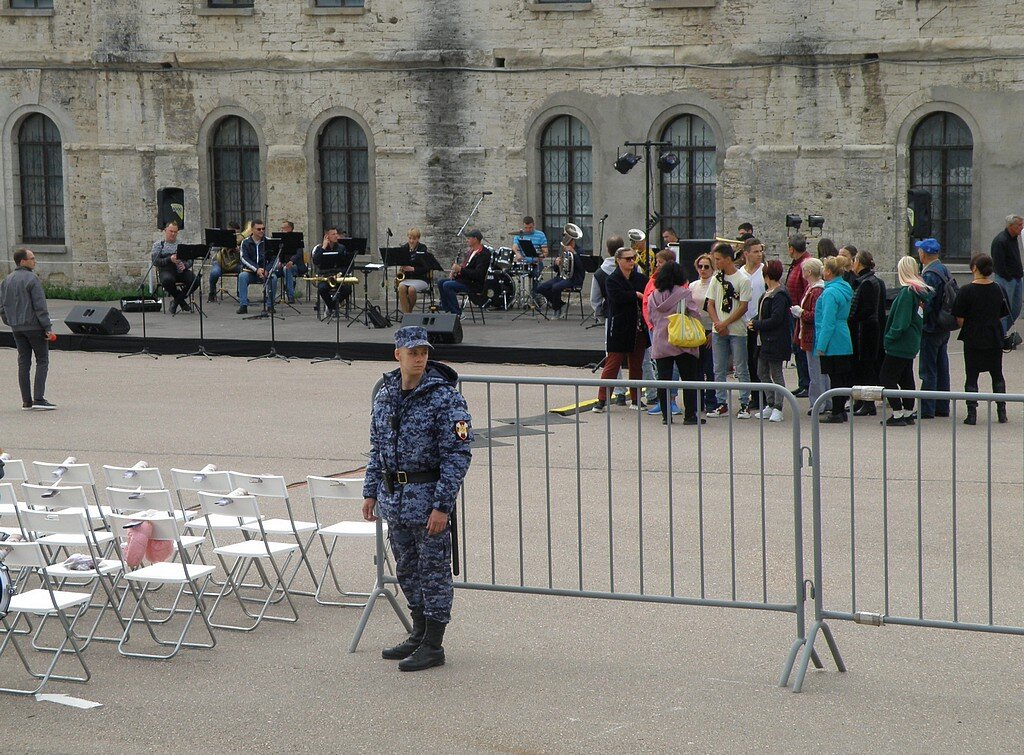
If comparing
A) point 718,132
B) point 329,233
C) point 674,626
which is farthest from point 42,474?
point 718,132

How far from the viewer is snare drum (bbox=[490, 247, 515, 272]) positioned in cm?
2498

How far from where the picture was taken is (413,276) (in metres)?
24.4

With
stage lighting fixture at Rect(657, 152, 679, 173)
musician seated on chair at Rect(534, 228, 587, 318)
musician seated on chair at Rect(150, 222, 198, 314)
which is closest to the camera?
stage lighting fixture at Rect(657, 152, 679, 173)

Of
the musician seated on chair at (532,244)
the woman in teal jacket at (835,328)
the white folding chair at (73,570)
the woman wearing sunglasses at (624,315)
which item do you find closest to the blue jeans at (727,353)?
the woman wearing sunglasses at (624,315)

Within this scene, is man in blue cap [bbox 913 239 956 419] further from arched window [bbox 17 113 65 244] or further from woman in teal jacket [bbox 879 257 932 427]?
arched window [bbox 17 113 65 244]

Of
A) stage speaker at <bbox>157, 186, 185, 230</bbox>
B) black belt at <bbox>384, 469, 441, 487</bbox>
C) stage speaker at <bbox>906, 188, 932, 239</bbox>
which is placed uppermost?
stage speaker at <bbox>157, 186, 185, 230</bbox>

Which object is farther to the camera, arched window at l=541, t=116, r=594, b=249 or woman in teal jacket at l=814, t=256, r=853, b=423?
arched window at l=541, t=116, r=594, b=249

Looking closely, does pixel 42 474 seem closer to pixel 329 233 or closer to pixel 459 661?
pixel 459 661

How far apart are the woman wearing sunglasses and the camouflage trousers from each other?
25.8ft

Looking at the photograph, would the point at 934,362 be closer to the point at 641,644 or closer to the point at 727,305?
the point at 727,305

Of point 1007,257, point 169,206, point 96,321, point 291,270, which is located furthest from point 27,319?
point 169,206

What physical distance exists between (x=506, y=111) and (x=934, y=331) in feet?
47.8

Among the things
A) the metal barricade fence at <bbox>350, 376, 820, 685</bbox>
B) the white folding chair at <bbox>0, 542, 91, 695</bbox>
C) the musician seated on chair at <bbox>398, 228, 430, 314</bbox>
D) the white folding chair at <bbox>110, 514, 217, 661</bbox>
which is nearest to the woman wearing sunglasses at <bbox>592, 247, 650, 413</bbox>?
the metal barricade fence at <bbox>350, 376, 820, 685</bbox>

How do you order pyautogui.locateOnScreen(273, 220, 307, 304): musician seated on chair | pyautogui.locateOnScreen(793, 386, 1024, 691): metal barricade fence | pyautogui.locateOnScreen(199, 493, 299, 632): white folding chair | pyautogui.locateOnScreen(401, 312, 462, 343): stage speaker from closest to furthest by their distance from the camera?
1. pyautogui.locateOnScreen(793, 386, 1024, 691): metal barricade fence
2. pyautogui.locateOnScreen(199, 493, 299, 632): white folding chair
3. pyautogui.locateOnScreen(401, 312, 462, 343): stage speaker
4. pyautogui.locateOnScreen(273, 220, 307, 304): musician seated on chair
